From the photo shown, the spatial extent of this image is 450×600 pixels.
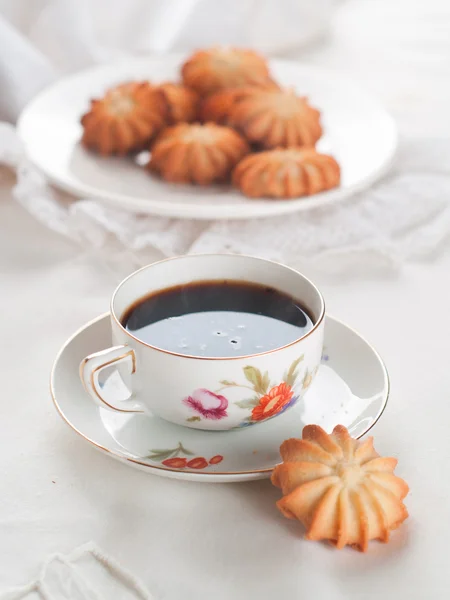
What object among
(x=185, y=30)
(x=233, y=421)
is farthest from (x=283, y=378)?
(x=185, y=30)

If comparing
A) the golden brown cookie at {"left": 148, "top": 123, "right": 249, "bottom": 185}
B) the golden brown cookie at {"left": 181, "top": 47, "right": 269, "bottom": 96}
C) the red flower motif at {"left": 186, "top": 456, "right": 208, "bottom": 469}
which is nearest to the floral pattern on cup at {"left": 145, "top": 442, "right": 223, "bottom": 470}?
the red flower motif at {"left": 186, "top": 456, "right": 208, "bottom": 469}

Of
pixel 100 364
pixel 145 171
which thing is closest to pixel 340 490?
pixel 100 364

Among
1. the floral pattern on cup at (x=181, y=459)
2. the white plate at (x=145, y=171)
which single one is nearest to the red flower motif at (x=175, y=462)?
the floral pattern on cup at (x=181, y=459)

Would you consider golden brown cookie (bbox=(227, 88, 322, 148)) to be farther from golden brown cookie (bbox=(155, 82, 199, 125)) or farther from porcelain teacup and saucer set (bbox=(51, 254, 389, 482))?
porcelain teacup and saucer set (bbox=(51, 254, 389, 482))

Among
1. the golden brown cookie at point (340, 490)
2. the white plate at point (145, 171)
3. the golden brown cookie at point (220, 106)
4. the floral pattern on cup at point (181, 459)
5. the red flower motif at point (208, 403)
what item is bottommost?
the white plate at point (145, 171)

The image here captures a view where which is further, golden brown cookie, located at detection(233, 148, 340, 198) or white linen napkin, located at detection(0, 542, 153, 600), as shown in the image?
golden brown cookie, located at detection(233, 148, 340, 198)

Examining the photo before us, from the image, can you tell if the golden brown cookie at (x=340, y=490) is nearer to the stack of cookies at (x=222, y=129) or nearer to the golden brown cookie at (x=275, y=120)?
the stack of cookies at (x=222, y=129)
